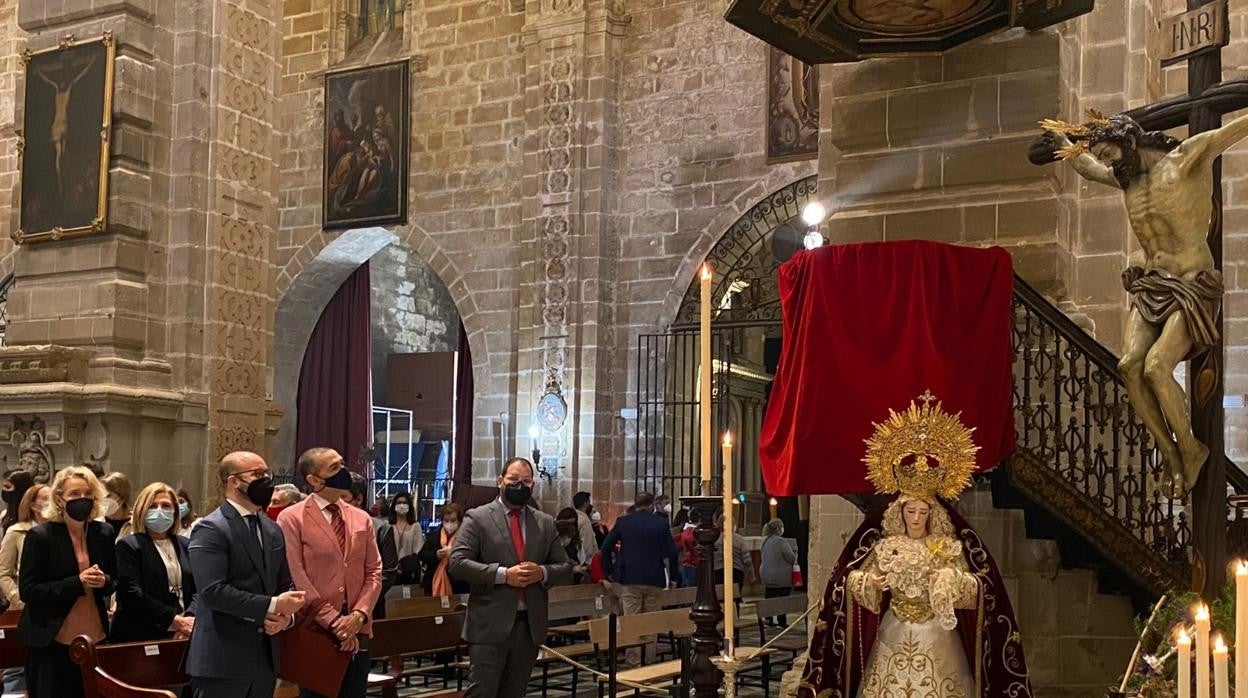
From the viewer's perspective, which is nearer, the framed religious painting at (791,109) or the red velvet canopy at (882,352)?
the red velvet canopy at (882,352)

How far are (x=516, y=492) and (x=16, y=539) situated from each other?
2549 mm

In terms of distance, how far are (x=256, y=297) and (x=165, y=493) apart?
481 centimetres

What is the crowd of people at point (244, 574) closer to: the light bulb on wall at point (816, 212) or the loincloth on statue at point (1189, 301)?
the loincloth on statue at point (1189, 301)

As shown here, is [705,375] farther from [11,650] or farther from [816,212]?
[816,212]

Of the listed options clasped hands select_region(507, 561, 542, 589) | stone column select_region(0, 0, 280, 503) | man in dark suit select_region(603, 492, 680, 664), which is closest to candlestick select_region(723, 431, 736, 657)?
clasped hands select_region(507, 561, 542, 589)

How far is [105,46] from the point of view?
1020 cm

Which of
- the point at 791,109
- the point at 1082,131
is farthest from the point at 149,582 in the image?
the point at 791,109

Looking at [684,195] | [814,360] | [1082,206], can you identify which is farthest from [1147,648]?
[684,195]

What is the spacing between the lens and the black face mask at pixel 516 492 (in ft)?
20.7

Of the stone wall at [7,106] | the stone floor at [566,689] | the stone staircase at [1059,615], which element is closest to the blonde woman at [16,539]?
the stone floor at [566,689]

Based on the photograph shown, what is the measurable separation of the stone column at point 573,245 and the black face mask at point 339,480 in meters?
10.8

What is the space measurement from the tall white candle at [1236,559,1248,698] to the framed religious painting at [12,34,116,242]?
936cm

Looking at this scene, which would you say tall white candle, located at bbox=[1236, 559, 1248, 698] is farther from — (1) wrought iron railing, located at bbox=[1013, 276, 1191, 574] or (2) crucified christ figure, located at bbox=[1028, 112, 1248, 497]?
(1) wrought iron railing, located at bbox=[1013, 276, 1191, 574]

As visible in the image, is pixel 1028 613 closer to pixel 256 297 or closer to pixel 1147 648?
pixel 1147 648
